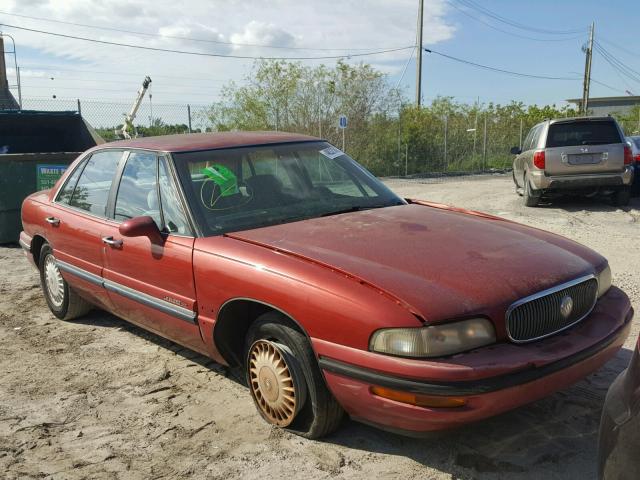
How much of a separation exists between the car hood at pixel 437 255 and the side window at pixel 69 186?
2.27 metres

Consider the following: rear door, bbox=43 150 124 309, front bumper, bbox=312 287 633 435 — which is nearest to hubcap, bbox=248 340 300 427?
front bumper, bbox=312 287 633 435

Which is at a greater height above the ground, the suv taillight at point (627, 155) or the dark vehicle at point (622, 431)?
the suv taillight at point (627, 155)

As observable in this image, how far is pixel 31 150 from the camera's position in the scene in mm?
10188

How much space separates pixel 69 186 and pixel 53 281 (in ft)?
2.95

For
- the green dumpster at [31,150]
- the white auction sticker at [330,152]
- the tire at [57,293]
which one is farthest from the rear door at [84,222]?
the green dumpster at [31,150]

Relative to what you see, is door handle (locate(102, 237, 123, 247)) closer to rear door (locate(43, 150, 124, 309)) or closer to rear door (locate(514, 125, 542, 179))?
rear door (locate(43, 150, 124, 309))

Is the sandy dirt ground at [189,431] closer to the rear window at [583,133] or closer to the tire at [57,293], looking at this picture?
the tire at [57,293]

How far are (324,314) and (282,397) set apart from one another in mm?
657

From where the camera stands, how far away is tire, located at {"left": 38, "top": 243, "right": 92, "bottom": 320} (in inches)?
212

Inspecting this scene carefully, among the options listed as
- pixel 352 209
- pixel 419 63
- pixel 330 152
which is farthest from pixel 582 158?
pixel 419 63

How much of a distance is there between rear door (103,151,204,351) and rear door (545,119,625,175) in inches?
328

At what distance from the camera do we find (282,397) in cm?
329

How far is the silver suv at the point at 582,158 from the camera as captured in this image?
10.8 m

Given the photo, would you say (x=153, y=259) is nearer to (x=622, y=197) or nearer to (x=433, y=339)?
(x=433, y=339)
